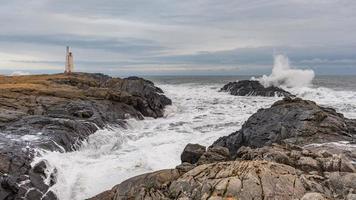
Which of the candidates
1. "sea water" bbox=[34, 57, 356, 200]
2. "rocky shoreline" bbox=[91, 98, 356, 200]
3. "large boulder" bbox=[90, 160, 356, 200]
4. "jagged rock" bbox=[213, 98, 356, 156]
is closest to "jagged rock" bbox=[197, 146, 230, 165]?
"rocky shoreline" bbox=[91, 98, 356, 200]

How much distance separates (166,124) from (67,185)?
13282 mm

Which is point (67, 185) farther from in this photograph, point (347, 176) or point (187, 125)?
point (187, 125)

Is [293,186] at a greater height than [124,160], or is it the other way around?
[293,186]

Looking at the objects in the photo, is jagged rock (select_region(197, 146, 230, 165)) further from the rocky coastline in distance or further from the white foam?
the white foam

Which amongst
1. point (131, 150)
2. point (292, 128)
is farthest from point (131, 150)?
point (292, 128)

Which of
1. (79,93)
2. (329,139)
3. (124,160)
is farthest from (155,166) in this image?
(79,93)

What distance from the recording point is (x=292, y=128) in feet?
60.6

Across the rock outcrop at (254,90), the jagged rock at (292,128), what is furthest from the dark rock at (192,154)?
the rock outcrop at (254,90)

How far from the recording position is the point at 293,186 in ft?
34.1

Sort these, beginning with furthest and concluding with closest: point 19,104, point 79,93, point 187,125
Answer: point 79,93 → point 187,125 → point 19,104

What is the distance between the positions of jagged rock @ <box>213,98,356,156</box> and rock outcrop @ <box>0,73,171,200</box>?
723 centimetres

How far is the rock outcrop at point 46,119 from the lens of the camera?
1410 centimetres

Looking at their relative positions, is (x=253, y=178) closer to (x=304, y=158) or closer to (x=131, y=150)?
(x=304, y=158)

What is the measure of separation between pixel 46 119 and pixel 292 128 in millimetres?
11607
